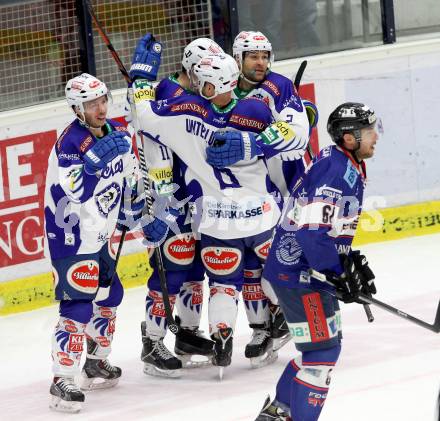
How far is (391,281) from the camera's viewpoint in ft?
23.4

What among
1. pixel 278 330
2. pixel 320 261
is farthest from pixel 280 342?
pixel 320 261

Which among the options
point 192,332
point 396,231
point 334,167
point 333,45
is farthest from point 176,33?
point 334,167

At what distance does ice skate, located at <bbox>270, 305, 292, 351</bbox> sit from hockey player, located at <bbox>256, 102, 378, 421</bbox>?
1.16 m

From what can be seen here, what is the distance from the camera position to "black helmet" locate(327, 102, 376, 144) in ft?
15.4

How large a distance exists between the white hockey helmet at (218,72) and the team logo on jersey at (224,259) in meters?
0.64

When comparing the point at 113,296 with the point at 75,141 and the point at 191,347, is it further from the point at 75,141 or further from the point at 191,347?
the point at 75,141

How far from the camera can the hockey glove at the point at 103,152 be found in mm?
5332

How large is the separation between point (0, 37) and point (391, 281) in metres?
2.40

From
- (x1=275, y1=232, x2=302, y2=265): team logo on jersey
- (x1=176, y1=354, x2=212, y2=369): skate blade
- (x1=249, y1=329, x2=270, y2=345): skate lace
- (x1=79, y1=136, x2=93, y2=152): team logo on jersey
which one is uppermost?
(x1=79, y1=136, x2=93, y2=152): team logo on jersey

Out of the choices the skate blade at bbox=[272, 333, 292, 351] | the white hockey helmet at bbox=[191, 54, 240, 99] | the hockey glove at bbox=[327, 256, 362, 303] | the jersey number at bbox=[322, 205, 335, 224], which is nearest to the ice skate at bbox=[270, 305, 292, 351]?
the skate blade at bbox=[272, 333, 292, 351]

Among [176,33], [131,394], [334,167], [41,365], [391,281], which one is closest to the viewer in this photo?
[334,167]

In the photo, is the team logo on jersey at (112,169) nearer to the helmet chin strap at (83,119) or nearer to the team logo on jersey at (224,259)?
the helmet chin strap at (83,119)

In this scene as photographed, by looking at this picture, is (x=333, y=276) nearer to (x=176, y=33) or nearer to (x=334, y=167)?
(x=334, y=167)

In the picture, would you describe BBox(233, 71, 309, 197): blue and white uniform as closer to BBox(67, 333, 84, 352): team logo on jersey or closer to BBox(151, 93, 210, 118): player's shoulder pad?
BBox(151, 93, 210, 118): player's shoulder pad
